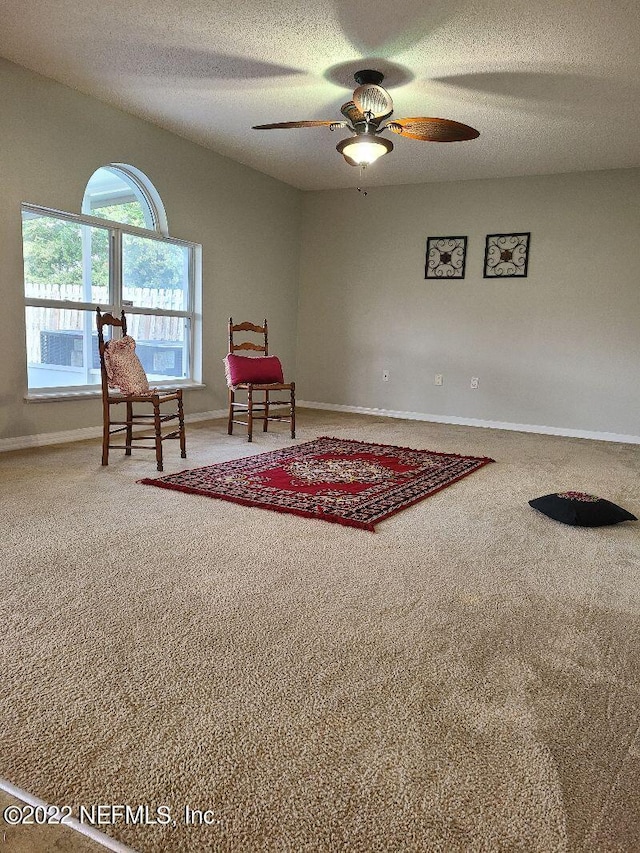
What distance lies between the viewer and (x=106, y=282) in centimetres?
479

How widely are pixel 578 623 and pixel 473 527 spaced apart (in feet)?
3.13

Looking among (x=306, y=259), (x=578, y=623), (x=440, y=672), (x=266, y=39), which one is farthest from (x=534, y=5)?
(x=306, y=259)

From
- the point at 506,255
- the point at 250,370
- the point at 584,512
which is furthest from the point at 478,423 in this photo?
the point at 584,512

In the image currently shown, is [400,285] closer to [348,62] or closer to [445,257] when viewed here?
[445,257]

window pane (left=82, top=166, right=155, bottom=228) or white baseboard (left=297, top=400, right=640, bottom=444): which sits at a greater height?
window pane (left=82, top=166, right=155, bottom=228)

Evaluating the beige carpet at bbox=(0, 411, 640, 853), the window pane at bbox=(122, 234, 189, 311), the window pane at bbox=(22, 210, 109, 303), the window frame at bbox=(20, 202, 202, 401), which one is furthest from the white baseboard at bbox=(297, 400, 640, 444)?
the beige carpet at bbox=(0, 411, 640, 853)

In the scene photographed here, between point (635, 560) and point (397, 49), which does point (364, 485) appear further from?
point (397, 49)

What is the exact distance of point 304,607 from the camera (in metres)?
1.92

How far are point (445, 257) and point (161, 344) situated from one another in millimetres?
3078

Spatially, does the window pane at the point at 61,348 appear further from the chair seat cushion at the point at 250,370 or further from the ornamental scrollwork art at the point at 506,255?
the ornamental scrollwork art at the point at 506,255

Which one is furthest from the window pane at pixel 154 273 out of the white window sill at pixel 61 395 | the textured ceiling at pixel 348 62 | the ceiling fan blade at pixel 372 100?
the ceiling fan blade at pixel 372 100

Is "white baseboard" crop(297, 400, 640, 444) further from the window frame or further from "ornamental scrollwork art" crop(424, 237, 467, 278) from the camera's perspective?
the window frame

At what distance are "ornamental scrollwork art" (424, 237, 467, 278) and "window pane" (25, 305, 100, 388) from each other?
3516mm

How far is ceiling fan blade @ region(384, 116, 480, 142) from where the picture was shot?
3.33 meters
